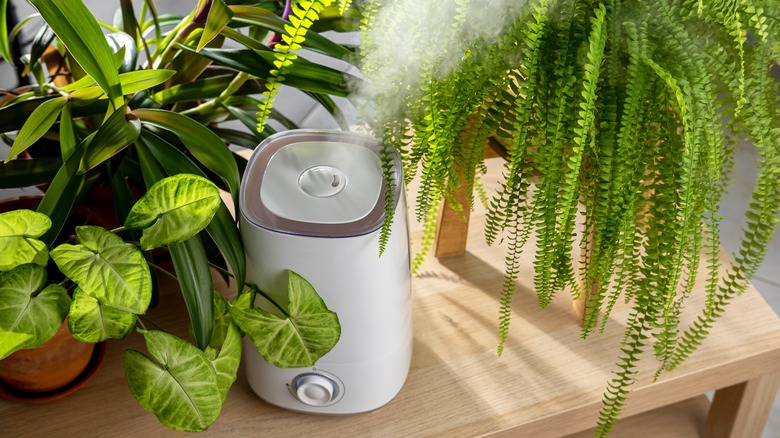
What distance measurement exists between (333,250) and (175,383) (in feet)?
0.64

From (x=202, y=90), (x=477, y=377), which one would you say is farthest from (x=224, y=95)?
(x=477, y=377)

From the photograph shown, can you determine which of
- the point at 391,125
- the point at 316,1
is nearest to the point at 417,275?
the point at 391,125

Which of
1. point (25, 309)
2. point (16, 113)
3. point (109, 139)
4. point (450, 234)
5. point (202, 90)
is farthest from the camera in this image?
point (450, 234)

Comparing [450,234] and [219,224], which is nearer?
[219,224]

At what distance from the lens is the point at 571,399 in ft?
3.02

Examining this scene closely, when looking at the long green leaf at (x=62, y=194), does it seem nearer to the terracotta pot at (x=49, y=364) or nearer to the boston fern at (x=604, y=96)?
the terracotta pot at (x=49, y=364)

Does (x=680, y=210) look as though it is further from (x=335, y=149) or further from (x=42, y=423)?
(x=42, y=423)

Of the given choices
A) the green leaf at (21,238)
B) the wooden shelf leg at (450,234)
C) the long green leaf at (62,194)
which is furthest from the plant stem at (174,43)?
the wooden shelf leg at (450,234)

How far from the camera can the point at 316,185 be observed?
78 cm

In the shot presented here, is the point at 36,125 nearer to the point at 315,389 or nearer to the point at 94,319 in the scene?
the point at 94,319

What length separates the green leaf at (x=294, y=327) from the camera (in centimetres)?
74

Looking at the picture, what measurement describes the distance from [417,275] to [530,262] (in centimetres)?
18

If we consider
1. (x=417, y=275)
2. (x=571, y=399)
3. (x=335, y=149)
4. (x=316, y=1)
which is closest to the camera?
(x=316, y=1)

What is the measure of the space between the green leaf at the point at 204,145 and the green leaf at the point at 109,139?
43 millimetres
